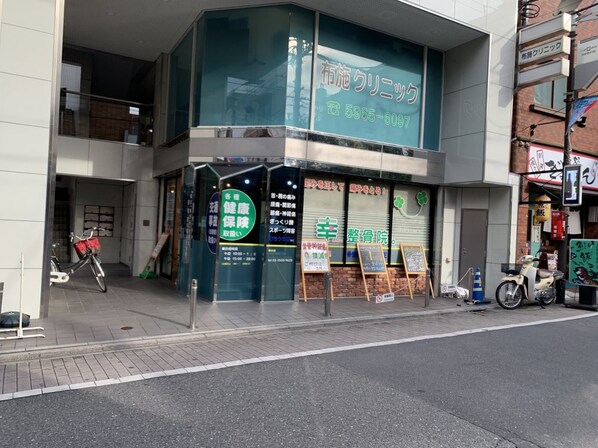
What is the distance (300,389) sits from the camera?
16.2ft

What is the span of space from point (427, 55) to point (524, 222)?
5.32 meters

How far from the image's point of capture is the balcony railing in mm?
12727

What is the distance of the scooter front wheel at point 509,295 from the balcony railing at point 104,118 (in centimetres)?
1077

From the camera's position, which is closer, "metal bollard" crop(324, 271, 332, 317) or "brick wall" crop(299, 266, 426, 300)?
"metal bollard" crop(324, 271, 332, 317)

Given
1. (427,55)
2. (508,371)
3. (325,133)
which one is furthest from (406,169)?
(508,371)

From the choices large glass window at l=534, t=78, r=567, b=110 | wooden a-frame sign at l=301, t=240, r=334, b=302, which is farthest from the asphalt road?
large glass window at l=534, t=78, r=567, b=110

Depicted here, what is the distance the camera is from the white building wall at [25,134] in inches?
287

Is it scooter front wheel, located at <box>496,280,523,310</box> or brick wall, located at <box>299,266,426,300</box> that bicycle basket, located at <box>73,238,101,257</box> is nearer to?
brick wall, located at <box>299,266,426,300</box>

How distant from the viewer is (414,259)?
12.0m

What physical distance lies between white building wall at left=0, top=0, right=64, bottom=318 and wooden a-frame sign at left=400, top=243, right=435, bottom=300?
842 cm

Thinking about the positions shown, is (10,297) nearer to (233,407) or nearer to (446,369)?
(233,407)

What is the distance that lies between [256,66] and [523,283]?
27.6 ft

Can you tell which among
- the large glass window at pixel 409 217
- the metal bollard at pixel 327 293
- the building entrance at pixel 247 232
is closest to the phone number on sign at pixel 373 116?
the large glass window at pixel 409 217

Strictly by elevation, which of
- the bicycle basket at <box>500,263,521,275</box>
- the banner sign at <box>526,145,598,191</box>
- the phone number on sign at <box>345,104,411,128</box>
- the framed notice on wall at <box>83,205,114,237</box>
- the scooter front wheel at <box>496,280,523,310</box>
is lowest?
the scooter front wheel at <box>496,280,523,310</box>
